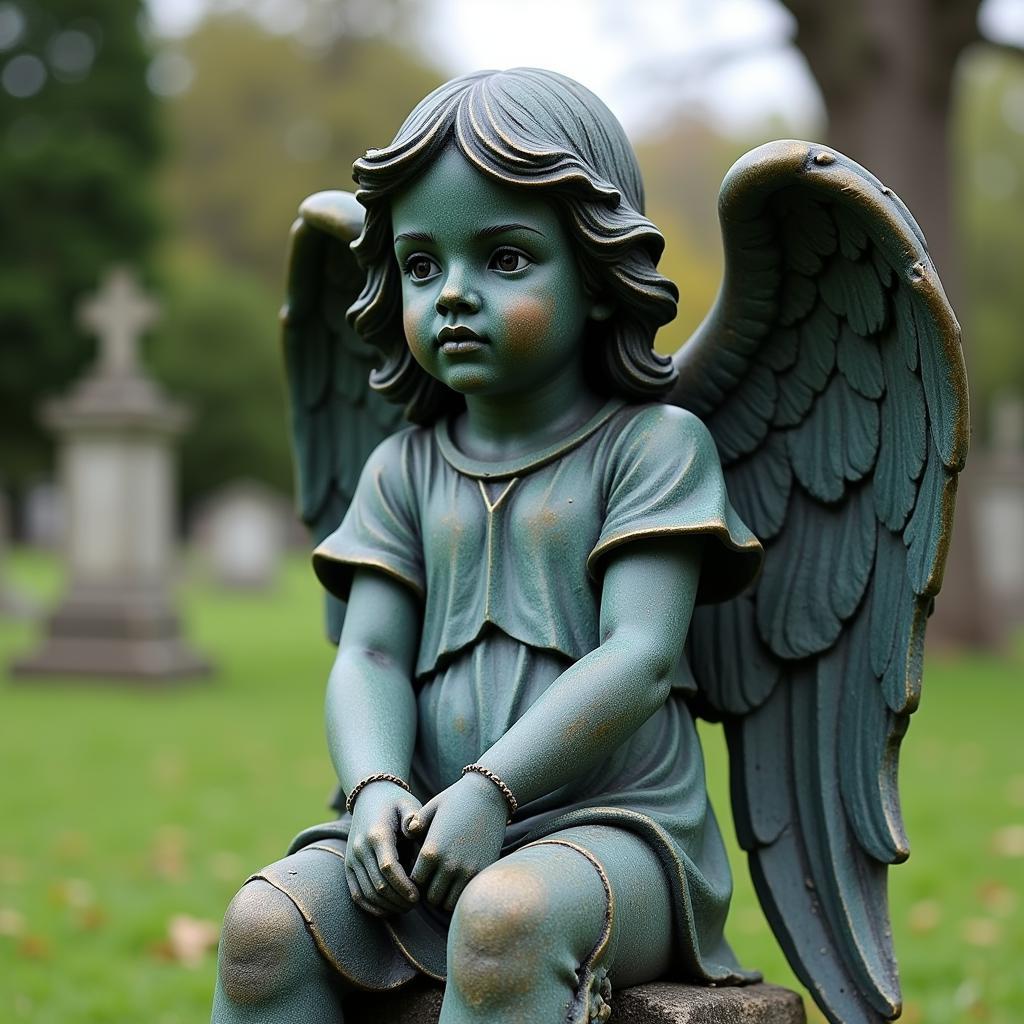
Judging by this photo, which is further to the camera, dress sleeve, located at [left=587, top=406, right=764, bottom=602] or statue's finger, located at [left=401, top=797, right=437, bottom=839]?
dress sleeve, located at [left=587, top=406, right=764, bottom=602]

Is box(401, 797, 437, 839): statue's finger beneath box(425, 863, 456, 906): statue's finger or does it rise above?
above

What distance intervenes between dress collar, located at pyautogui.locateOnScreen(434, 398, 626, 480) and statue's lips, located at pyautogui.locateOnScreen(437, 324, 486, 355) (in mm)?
230

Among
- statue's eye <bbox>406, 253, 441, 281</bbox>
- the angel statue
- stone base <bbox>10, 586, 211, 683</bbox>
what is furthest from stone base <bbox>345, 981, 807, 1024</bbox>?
stone base <bbox>10, 586, 211, 683</bbox>

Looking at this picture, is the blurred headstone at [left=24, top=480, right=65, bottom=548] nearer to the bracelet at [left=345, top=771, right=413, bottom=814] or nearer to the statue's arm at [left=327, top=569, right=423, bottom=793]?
the statue's arm at [left=327, top=569, right=423, bottom=793]

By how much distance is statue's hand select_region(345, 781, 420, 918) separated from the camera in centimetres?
197

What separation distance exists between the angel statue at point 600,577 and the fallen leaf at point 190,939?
197 cm

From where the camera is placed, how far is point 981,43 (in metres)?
11.3

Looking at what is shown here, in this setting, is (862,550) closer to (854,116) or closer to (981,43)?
(854,116)

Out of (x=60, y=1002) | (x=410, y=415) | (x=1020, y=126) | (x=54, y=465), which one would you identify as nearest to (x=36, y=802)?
(x=60, y=1002)

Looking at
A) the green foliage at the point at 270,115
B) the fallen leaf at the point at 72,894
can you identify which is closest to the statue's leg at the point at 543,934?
the fallen leaf at the point at 72,894

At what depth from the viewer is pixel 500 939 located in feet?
6.00

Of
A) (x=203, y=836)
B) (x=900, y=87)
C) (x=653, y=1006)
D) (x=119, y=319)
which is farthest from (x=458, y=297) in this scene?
(x=119, y=319)

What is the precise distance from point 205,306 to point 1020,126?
82.2 feet

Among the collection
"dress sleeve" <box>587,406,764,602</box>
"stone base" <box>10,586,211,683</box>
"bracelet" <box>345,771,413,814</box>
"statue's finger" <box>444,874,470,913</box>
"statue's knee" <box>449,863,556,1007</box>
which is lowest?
"statue's knee" <box>449,863,556,1007</box>
